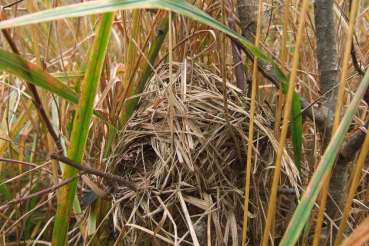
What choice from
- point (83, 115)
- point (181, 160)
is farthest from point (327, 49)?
point (83, 115)

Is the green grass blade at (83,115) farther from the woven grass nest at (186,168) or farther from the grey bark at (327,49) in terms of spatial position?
the grey bark at (327,49)

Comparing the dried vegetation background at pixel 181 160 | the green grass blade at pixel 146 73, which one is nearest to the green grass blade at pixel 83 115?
the dried vegetation background at pixel 181 160

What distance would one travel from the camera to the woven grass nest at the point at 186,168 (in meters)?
0.76

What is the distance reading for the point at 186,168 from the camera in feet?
2.53

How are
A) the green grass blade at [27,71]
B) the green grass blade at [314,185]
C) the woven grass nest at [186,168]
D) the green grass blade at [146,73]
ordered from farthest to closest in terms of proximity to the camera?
the green grass blade at [146,73], the woven grass nest at [186,168], the green grass blade at [27,71], the green grass blade at [314,185]

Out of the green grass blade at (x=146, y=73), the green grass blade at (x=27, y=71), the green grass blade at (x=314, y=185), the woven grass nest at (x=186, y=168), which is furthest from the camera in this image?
the green grass blade at (x=146, y=73)

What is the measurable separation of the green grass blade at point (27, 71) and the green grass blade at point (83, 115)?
5 cm

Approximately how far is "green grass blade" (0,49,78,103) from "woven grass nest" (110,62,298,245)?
18 cm

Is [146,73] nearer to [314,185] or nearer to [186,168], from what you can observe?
[186,168]

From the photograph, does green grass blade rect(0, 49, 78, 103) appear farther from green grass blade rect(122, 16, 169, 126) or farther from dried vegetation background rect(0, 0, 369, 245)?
green grass blade rect(122, 16, 169, 126)

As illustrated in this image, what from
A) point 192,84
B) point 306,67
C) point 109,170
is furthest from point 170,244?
point 306,67

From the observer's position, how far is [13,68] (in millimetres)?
629

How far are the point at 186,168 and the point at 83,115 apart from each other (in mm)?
182

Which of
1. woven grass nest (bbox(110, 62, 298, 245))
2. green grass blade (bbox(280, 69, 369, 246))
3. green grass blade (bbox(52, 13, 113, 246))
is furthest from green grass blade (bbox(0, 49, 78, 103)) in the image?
green grass blade (bbox(280, 69, 369, 246))
